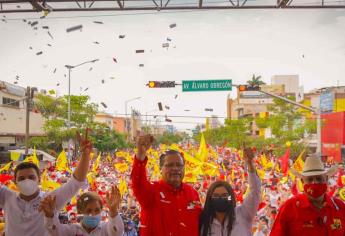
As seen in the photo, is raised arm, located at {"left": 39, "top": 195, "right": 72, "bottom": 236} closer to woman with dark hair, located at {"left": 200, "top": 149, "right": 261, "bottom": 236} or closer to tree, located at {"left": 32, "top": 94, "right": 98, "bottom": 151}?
woman with dark hair, located at {"left": 200, "top": 149, "right": 261, "bottom": 236}

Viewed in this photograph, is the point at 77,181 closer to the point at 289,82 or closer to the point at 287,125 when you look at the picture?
the point at 287,125

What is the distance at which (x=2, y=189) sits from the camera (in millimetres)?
3701

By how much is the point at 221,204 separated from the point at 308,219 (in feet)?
2.21

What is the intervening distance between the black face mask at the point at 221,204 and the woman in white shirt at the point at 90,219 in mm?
753

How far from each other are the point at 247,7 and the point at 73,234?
6452mm

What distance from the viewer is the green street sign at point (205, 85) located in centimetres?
1341

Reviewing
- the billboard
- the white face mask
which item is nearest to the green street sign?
the white face mask

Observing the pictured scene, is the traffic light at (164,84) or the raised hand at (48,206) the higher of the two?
the traffic light at (164,84)

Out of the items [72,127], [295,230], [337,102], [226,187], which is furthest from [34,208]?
[337,102]

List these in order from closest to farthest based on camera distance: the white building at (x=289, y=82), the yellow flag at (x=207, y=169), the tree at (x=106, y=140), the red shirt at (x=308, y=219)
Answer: the red shirt at (x=308, y=219) < the yellow flag at (x=207, y=169) < the tree at (x=106, y=140) < the white building at (x=289, y=82)

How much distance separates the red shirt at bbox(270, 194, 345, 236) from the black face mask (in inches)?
15.9

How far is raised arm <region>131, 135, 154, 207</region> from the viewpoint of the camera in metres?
3.46

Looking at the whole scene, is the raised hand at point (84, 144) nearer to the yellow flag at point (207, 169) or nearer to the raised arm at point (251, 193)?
the raised arm at point (251, 193)

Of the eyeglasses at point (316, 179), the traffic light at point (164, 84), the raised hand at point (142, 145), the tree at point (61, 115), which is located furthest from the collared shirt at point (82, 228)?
the tree at point (61, 115)
